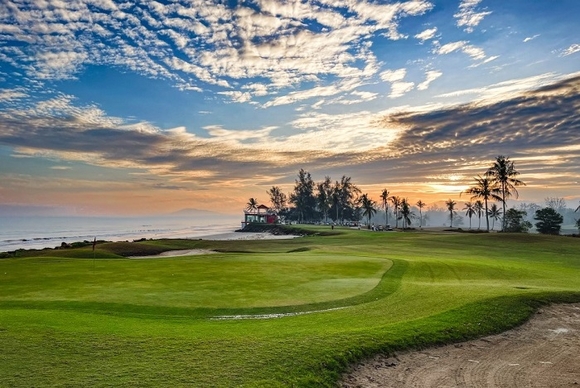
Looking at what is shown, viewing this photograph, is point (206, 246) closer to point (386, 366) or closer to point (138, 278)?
point (138, 278)

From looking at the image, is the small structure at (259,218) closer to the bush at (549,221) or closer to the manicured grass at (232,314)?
the bush at (549,221)

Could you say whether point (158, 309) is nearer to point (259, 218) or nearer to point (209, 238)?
point (209, 238)

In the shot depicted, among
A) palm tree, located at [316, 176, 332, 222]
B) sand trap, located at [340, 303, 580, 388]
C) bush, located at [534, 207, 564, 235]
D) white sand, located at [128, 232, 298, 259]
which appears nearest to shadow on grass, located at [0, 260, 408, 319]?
sand trap, located at [340, 303, 580, 388]

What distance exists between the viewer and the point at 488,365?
34.3 ft

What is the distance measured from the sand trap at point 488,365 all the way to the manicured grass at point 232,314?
501 mm

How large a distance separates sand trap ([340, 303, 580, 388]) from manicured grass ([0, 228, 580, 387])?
0.50m

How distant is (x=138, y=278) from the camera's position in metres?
21.7

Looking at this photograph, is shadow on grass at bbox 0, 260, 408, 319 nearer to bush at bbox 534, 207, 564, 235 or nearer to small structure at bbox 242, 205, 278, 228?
bush at bbox 534, 207, 564, 235

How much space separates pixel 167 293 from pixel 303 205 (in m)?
171

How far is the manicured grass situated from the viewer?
852 cm

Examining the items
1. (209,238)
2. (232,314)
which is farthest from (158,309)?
(209,238)

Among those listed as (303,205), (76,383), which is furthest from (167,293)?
(303,205)

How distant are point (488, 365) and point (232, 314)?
8.73 m

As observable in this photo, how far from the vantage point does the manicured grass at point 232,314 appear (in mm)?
8523
